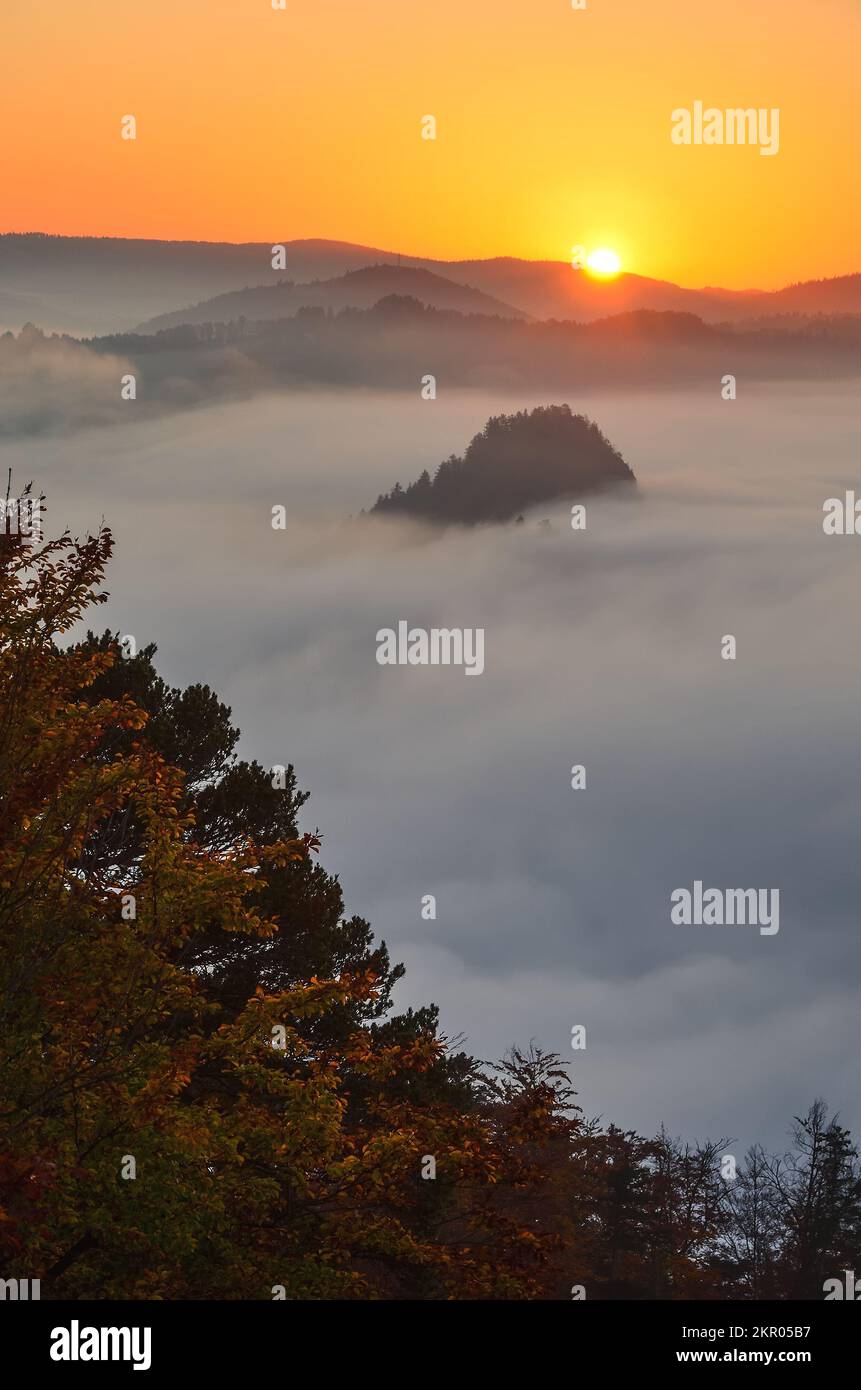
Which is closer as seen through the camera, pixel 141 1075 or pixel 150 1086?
pixel 150 1086

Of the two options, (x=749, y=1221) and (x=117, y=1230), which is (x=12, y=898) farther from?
(x=749, y=1221)

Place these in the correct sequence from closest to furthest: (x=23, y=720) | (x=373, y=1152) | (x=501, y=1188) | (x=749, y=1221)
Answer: (x=23, y=720) < (x=373, y=1152) < (x=501, y=1188) < (x=749, y=1221)

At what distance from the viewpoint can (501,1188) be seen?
53594mm
